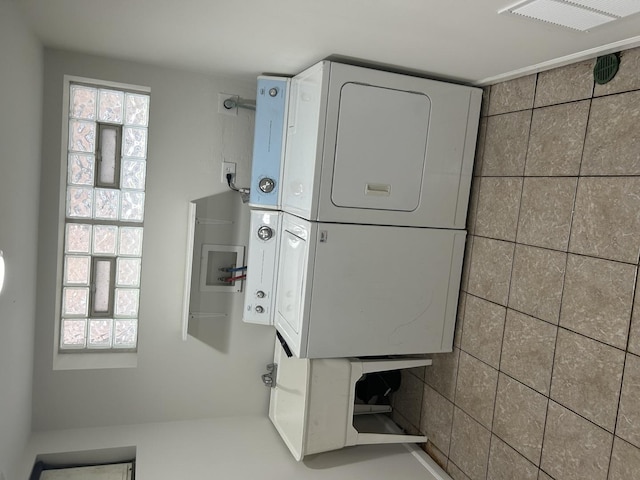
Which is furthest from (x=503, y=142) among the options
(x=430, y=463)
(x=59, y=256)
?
A: (x=59, y=256)

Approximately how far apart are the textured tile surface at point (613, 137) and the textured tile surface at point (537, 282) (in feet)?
1.00

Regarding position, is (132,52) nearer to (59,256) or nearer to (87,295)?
(59,256)

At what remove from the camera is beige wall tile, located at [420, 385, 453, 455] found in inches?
80.3

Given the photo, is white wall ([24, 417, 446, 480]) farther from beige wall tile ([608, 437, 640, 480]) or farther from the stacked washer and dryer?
beige wall tile ([608, 437, 640, 480])

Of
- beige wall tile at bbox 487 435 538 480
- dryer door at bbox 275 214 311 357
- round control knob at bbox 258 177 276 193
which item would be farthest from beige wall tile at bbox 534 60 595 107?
beige wall tile at bbox 487 435 538 480

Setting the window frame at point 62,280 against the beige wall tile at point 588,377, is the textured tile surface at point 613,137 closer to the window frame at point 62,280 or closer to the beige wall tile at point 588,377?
the beige wall tile at point 588,377

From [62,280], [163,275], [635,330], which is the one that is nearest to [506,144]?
[635,330]

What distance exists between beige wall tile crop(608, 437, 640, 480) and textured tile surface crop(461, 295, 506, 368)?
49cm

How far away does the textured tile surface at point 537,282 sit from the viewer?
5.11ft

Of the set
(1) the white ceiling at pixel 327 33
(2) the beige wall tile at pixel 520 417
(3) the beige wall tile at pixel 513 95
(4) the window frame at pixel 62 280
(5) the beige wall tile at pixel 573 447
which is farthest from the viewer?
(4) the window frame at pixel 62 280

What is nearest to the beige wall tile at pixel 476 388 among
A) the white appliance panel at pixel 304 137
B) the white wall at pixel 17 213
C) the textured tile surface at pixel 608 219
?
the textured tile surface at pixel 608 219

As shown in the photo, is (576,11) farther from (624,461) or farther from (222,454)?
(222,454)

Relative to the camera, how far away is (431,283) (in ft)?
6.37

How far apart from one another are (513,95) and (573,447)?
4.05 feet
